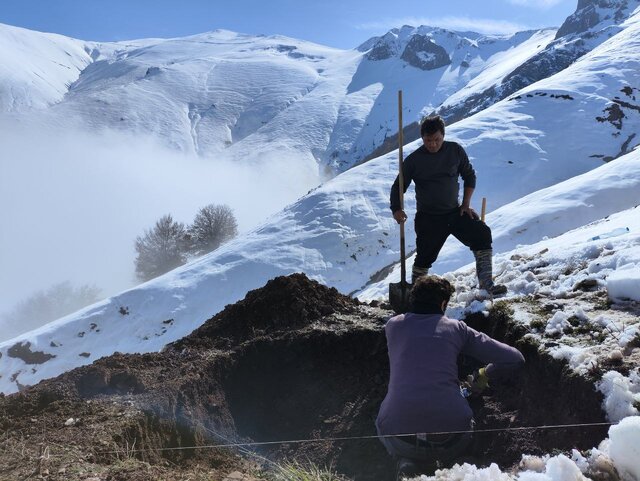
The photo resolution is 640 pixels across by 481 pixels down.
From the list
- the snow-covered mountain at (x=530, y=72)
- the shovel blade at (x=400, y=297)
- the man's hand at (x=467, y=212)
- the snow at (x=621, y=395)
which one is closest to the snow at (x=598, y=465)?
the snow at (x=621, y=395)

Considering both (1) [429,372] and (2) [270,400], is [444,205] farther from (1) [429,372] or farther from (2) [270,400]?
(2) [270,400]

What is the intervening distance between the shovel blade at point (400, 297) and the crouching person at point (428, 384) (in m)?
3.02

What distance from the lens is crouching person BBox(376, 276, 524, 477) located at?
4.05 metres

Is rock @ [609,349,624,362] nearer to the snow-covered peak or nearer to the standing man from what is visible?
the standing man

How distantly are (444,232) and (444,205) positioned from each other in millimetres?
377

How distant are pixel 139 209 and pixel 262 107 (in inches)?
3595

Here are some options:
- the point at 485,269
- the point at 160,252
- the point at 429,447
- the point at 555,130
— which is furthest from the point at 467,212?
the point at 160,252

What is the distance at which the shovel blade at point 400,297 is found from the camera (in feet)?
24.5

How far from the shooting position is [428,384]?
4.09m

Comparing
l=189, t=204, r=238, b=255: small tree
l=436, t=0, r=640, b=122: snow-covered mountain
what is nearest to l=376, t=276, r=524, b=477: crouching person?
l=189, t=204, r=238, b=255: small tree

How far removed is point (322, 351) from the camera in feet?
23.2

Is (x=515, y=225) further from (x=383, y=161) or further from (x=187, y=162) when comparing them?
(x=187, y=162)

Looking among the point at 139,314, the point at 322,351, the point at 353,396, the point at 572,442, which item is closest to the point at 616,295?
the point at 572,442

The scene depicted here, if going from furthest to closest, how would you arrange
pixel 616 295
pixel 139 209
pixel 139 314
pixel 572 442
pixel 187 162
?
pixel 187 162
pixel 139 209
pixel 139 314
pixel 616 295
pixel 572 442
